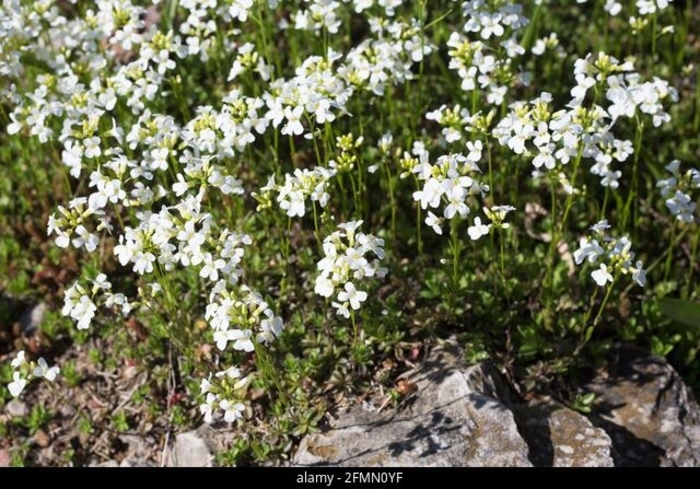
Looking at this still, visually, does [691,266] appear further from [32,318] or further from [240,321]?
[32,318]

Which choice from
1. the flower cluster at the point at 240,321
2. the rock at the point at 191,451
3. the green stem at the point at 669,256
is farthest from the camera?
the green stem at the point at 669,256

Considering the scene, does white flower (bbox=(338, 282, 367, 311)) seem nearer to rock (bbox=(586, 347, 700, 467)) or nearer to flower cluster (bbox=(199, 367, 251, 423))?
flower cluster (bbox=(199, 367, 251, 423))

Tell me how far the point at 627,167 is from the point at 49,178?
14.2ft

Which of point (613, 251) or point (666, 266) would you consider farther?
point (666, 266)

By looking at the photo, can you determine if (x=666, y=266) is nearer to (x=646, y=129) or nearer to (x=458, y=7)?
(x=646, y=129)

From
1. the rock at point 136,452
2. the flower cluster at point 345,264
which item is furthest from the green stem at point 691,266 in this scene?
the rock at point 136,452

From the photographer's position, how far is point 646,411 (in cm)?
528

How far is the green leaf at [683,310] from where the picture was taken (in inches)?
199

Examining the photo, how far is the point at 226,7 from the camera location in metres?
5.77

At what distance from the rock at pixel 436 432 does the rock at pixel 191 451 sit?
55 cm

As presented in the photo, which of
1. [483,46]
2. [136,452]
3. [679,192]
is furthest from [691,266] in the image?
[136,452]

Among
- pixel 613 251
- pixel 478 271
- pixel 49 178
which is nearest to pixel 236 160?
pixel 49 178

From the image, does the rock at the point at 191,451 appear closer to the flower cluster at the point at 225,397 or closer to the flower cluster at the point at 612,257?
the flower cluster at the point at 225,397

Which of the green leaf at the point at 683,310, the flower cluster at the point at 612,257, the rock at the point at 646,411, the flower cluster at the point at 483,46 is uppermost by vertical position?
the flower cluster at the point at 483,46
